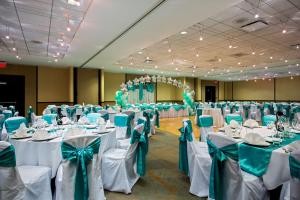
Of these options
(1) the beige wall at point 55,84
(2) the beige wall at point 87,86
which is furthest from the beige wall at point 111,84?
(1) the beige wall at point 55,84

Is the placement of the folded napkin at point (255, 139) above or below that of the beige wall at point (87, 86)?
below

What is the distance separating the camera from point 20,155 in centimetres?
265

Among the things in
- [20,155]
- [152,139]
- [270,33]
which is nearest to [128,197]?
[20,155]

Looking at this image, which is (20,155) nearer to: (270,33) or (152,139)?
(152,139)

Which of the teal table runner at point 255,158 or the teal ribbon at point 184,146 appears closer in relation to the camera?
the teal table runner at point 255,158

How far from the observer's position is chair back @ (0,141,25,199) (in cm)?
188

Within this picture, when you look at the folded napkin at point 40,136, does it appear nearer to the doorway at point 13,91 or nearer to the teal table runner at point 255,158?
the teal table runner at point 255,158

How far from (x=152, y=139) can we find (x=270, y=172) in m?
4.67

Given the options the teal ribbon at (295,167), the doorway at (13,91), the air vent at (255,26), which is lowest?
the teal ribbon at (295,167)

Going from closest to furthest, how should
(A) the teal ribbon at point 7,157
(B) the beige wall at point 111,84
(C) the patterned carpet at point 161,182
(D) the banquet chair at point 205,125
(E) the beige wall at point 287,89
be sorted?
(A) the teal ribbon at point 7,157, (C) the patterned carpet at point 161,182, (D) the banquet chair at point 205,125, (B) the beige wall at point 111,84, (E) the beige wall at point 287,89

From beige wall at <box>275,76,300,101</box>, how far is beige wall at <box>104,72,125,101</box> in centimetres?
1646

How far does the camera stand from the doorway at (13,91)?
12086 millimetres

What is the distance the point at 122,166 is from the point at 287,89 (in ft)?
72.9

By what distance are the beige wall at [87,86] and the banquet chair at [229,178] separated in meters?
12.3
